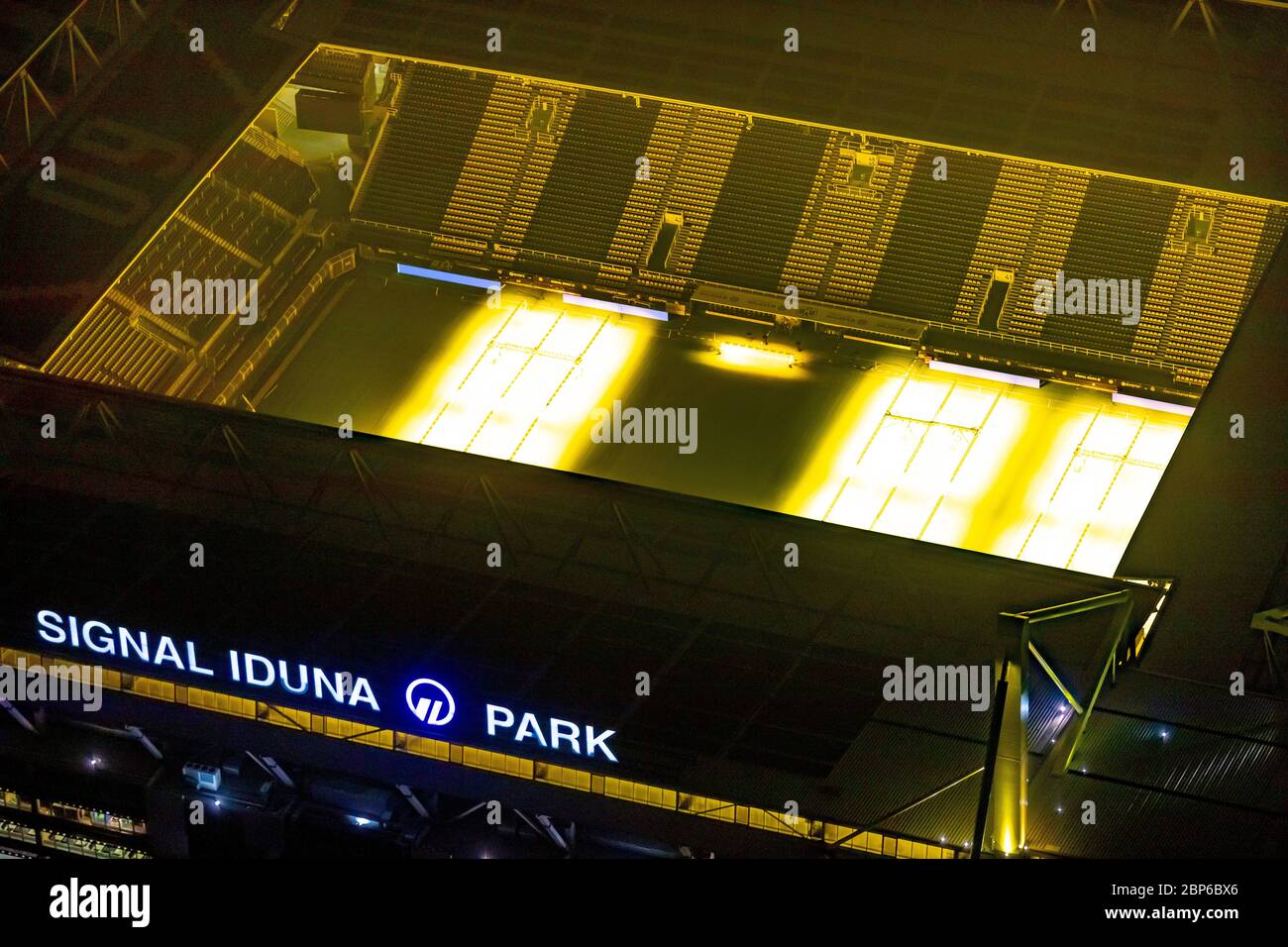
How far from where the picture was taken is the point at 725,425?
48.7 m

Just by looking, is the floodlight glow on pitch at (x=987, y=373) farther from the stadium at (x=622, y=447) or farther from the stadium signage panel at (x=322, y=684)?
the stadium signage panel at (x=322, y=684)

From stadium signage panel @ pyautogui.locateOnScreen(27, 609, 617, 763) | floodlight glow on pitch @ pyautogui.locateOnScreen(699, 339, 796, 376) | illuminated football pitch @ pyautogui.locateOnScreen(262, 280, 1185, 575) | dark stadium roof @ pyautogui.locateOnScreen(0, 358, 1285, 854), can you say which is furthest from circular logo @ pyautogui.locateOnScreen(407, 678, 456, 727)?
floodlight glow on pitch @ pyautogui.locateOnScreen(699, 339, 796, 376)

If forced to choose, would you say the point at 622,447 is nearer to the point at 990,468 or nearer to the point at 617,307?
the point at 617,307

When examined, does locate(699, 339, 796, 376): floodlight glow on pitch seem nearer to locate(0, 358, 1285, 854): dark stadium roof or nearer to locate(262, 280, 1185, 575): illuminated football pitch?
locate(262, 280, 1185, 575): illuminated football pitch

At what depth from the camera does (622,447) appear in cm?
4869

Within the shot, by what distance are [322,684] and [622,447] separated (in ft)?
43.6

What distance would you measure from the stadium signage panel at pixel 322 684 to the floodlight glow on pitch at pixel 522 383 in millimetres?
11876

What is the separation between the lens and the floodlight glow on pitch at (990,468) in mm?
46156

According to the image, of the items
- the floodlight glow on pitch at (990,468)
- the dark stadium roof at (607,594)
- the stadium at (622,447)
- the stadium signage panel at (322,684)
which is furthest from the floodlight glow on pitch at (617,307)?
the stadium signage panel at (322,684)

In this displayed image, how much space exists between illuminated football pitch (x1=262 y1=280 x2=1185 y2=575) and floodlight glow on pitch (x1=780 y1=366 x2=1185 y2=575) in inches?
1.5

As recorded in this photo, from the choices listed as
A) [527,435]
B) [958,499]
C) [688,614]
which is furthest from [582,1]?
[688,614]
